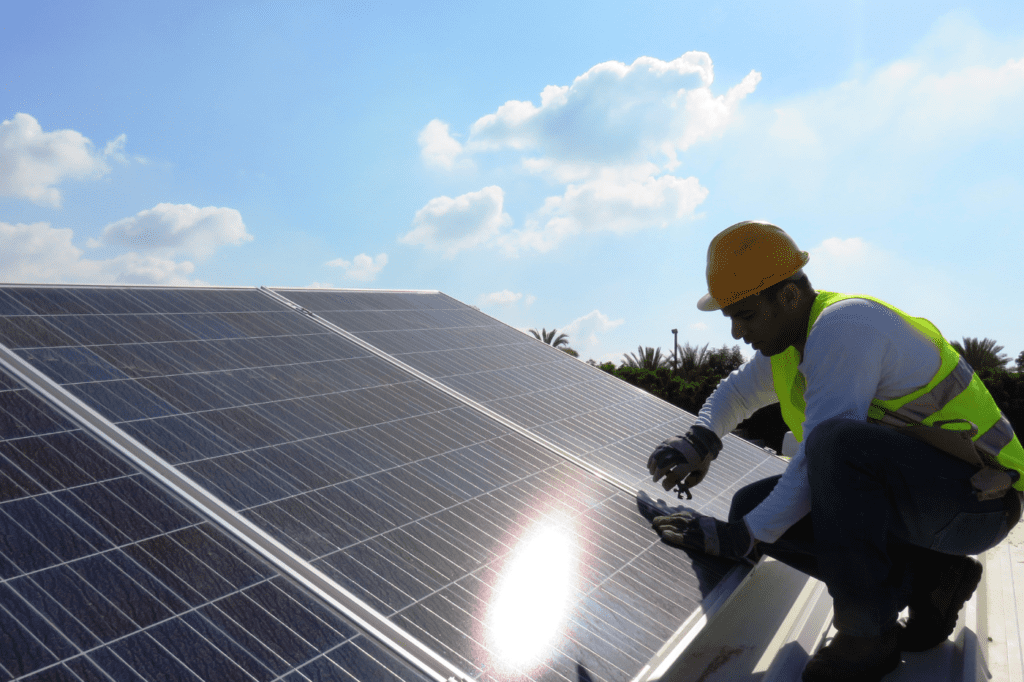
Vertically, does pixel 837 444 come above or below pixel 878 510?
above

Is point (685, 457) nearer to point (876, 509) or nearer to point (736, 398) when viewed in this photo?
point (736, 398)

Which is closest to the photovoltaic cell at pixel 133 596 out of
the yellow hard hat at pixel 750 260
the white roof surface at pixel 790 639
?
the white roof surface at pixel 790 639

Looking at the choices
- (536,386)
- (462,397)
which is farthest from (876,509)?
(536,386)

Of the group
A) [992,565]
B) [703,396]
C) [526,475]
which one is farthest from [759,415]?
→ [526,475]

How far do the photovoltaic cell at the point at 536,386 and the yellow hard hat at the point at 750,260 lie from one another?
2012 mm

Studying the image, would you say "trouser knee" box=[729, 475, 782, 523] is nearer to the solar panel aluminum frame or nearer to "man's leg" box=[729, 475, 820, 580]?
"man's leg" box=[729, 475, 820, 580]

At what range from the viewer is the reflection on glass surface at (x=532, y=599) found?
3049mm

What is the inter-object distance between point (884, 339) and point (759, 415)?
88.8ft

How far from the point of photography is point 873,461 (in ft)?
10.6

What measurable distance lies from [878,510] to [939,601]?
3.30ft

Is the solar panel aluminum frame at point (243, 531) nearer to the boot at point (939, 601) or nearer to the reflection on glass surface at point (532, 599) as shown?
the reflection on glass surface at point (532, 599)

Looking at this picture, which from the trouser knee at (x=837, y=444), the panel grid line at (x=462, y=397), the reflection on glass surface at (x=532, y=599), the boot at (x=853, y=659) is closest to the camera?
the reflection on glass surface at (x=532, y=599)

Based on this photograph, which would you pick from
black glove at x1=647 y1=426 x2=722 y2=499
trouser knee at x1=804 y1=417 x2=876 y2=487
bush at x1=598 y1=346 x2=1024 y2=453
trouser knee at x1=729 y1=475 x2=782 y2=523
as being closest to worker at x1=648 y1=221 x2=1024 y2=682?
trouser knee at x1=804 y1=417 x2=876 y2=487

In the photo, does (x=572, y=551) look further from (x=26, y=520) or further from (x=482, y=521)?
(x=26, y=520)
